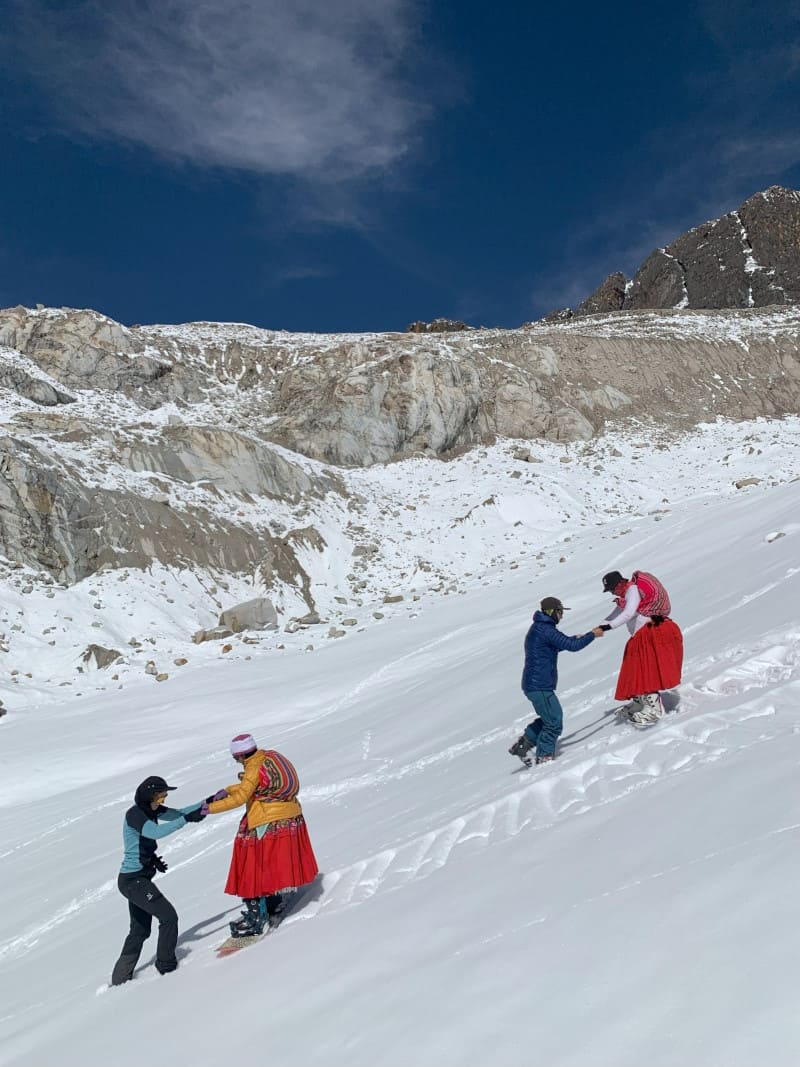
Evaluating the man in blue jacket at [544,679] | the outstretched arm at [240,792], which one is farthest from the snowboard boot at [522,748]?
the outstretched arm at [240,792]

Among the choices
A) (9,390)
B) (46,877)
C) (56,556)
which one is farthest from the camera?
(9,390)

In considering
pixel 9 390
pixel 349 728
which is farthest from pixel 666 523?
pixel 9 390

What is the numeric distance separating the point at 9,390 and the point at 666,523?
29.3 meters

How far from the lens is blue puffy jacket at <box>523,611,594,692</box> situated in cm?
696

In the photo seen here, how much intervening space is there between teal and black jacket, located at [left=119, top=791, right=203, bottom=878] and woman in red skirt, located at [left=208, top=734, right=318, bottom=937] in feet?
1.63

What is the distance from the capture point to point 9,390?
3306 cm

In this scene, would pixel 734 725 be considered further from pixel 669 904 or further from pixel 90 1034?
pixel 90 1034

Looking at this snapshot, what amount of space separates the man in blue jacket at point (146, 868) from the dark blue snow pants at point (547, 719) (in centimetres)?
324

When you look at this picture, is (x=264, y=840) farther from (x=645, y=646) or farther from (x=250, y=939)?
(x=645, y=646)

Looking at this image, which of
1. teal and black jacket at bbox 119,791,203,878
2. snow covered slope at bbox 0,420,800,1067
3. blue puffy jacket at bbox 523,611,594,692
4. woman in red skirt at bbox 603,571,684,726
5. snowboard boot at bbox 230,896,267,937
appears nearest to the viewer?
snow covered slope at bbox 0,420,800,1067

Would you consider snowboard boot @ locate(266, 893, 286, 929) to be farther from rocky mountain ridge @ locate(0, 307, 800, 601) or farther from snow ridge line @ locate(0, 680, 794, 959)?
rocky mountain ridge @ locate(0, 307, 800, 601)

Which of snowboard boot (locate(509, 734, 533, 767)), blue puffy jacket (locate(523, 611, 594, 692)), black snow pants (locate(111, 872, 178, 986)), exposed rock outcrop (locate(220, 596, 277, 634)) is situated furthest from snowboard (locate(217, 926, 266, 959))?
exposed rock outcrop (locate(220, 596, 277, 634))

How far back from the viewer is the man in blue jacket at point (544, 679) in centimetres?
683

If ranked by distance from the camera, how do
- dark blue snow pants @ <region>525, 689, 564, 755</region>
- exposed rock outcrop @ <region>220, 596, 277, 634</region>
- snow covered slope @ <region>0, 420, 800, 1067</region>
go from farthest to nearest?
exposed rock outcrop @ <region>220, 596, 277, 634</region> → dark blue snow pants @ <region>525, 689, 564, 755</region> → snow covered slope @ <region>0, 420, 800, 1067</region>
